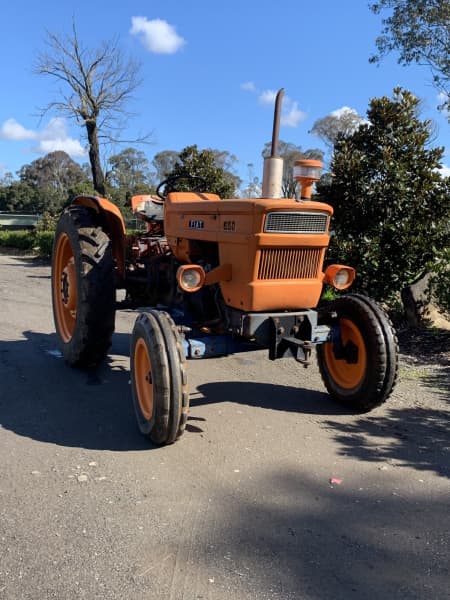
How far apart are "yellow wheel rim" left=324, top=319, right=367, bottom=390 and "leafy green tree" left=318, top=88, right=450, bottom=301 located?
2.88 meters

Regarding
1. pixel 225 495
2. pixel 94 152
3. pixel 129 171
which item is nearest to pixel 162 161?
pixel 129 171

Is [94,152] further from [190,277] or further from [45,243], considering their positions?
[190,277]

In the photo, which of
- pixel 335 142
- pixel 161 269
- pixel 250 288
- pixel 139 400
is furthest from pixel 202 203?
pixel 335 142

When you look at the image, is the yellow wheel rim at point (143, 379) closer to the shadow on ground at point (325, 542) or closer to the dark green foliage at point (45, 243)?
the shadow on ground at point (325, 542)

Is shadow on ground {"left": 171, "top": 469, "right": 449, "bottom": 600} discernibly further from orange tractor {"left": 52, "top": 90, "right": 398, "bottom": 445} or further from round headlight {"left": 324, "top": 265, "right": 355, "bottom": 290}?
round headlight {"left": 324, "top": 265, "right": 355, "bottom": 290}

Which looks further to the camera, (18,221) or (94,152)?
(18,221)

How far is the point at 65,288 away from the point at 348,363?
2.90 metres

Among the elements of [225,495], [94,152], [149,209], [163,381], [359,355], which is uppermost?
[94,152]

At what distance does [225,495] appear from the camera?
3111mm

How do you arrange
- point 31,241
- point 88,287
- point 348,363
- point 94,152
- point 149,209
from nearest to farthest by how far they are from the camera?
point 348,363
point 88,287
point 149,209
point 94,152
point 31,241

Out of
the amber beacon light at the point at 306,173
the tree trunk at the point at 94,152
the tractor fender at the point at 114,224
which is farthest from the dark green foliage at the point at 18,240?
the amber beacon light at the point at 306,173

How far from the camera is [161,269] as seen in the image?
17.5 ft

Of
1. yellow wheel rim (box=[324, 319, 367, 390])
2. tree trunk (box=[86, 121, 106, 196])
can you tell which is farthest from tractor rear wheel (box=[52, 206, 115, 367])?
tree trunk (box=[86, 121, 106, 196])

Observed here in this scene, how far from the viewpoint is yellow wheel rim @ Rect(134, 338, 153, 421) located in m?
3.79
